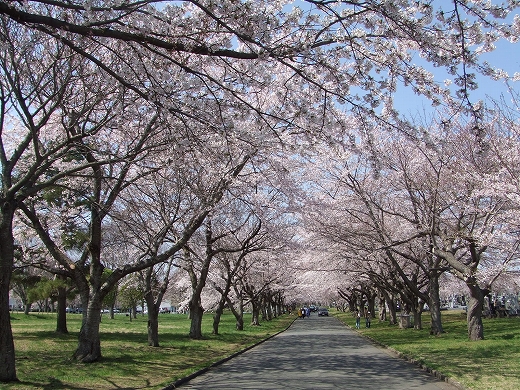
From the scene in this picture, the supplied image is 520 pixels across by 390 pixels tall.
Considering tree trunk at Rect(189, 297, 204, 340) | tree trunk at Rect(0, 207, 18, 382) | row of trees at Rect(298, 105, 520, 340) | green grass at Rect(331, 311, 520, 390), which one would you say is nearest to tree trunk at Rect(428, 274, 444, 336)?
row of trees at Rect(298, 105, 520, 340)

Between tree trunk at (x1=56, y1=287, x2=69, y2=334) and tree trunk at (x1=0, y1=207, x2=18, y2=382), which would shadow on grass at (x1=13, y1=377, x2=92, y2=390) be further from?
tree trunk at (x1=56, y1=287, x2=69, y2=334)

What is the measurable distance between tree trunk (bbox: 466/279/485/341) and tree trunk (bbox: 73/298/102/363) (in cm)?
1356

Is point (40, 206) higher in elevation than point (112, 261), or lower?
higher

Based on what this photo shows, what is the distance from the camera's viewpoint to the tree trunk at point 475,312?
18516mm

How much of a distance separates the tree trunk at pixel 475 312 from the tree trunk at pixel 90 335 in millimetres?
13558

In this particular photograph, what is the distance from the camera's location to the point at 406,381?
1066cm

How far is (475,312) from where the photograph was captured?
1912 cm

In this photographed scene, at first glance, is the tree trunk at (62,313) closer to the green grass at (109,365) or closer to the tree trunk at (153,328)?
the green grass at (109,365)

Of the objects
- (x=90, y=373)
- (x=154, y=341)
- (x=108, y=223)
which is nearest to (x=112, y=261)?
(x=108, y=223)

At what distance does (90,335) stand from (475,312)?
14.5 metres

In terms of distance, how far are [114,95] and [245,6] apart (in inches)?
239

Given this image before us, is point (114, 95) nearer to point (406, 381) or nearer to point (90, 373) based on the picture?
point (90, 373)

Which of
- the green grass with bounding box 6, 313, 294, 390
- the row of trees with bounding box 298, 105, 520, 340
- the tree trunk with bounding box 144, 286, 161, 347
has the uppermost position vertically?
the row of trees with bounding box 298, 105, 520, 340

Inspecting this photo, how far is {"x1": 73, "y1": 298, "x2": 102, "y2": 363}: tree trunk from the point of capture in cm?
1349
